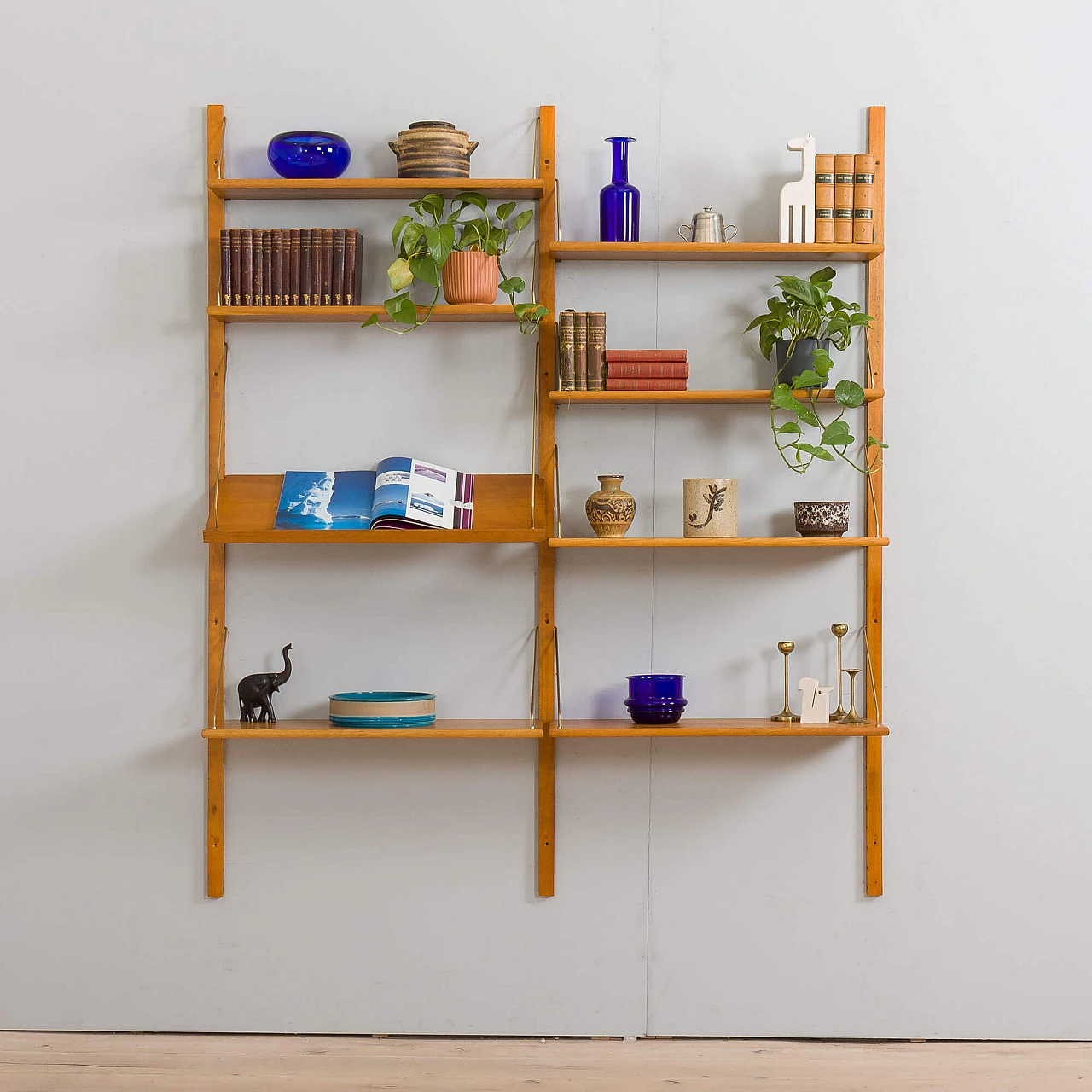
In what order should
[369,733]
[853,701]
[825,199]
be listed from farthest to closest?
1. [853,701]
2. [825,199]
3. [369,733]

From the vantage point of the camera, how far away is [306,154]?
264cm

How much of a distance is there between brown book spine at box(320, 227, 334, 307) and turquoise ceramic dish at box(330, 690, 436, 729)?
3.11ft

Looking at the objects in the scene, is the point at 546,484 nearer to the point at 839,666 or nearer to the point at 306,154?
the point at 839,666

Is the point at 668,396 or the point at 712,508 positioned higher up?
the point at 668,396

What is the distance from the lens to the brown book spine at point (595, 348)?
8.59ft

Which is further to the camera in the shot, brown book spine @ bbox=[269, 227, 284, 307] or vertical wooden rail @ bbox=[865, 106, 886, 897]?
vertical wooden rail @ bbox=[865, 106, 886, 897]

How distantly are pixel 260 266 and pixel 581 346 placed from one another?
789 millimetres

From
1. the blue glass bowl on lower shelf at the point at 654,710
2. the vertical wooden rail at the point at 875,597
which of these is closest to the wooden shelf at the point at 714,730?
the blue glass bowl on lower shelf at the point at 654,710

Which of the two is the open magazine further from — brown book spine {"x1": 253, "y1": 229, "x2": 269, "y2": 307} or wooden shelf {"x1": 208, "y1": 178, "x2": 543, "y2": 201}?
wooden shelf {"x1": 208, "y1": 178, "x2": 543, "y2": 201}

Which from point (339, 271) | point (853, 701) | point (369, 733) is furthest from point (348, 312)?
point (853, 701)

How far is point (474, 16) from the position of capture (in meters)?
2.77

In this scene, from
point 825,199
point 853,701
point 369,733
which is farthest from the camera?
point 853,701

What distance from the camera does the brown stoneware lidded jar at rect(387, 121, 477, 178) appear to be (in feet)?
8.59

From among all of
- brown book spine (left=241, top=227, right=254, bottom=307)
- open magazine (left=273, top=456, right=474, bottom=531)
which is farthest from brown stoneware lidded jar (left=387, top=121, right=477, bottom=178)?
open magazine (left=273, top=456, right=474, bottom=531)
